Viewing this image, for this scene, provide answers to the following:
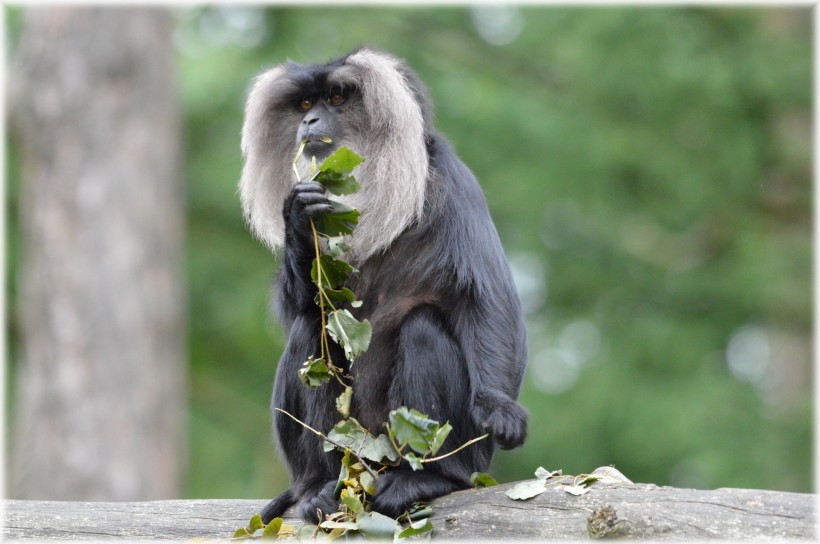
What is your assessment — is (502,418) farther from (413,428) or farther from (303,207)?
(303,207)

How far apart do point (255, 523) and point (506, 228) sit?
9.56m

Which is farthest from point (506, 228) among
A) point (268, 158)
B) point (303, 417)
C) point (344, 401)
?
point (344, 401)

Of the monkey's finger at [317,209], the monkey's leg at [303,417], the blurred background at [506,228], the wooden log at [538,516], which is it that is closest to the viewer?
the wooden log at [538,516]

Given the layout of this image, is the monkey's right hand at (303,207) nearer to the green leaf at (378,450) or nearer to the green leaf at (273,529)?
the green leaf at (378,450)

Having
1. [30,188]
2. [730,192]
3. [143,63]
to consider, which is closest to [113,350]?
[30,188]

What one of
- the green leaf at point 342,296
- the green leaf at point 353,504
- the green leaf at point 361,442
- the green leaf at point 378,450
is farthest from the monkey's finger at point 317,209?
the green leaf at point 353,504

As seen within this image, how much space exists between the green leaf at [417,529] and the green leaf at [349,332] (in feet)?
2.68

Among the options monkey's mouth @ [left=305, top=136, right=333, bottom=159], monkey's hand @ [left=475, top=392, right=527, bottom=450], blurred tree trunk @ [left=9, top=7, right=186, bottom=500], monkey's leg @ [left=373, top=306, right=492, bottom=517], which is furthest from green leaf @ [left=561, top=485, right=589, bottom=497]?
blurred tree trunk @ [left=9, top=7, right=186, bottom=500]

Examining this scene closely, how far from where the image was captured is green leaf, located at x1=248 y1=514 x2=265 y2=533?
5.07 m

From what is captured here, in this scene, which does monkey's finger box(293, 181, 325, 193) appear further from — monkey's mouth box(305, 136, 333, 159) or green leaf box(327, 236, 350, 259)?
monkey's mouth box(305, 136, 333, 159)

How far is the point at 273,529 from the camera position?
4980 mm

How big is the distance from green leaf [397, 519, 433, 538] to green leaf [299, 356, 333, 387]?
80cm

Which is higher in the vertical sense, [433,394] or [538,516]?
[433,394]

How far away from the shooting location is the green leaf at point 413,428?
4.79 m
